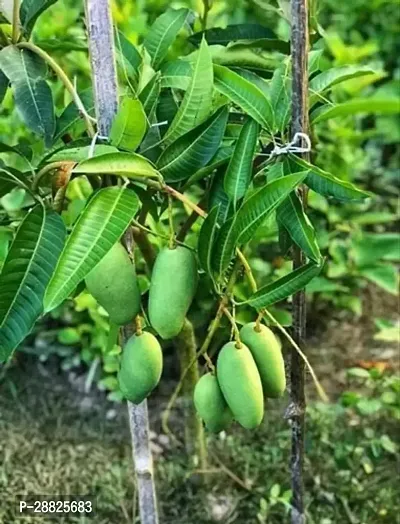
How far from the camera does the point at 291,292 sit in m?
0.86

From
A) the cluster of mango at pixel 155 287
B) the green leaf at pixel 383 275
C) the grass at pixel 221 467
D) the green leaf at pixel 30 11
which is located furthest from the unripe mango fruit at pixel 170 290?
the green leaf at pixel 383 275

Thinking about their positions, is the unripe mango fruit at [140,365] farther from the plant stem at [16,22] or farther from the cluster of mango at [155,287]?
the plant stem at [16,22]

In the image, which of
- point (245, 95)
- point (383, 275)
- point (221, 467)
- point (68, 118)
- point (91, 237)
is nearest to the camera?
point (91, 237)

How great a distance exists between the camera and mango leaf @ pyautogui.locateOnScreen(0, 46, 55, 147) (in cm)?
90

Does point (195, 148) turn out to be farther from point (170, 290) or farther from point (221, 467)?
point (221, 467)

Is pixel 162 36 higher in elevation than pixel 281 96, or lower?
higher

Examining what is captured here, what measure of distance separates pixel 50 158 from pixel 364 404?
72 centimetres

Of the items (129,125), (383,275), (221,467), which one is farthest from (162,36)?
(383,275)

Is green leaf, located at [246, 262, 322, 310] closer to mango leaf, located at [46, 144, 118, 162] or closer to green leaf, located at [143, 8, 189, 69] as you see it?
mango leaf, located at [46, 144, 118, 162]

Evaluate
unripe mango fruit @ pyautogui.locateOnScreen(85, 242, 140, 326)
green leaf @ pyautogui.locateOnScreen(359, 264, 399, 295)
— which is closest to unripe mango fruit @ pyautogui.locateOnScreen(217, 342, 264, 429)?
unripe mango fruit @ pyautogui.locateOnScreen(85, 242, 140, 326)

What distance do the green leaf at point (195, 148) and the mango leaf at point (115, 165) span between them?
0.21 feet

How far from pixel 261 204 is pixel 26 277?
0.77 ft

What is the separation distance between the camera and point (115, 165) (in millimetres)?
774

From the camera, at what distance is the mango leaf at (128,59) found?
3.23 feet
